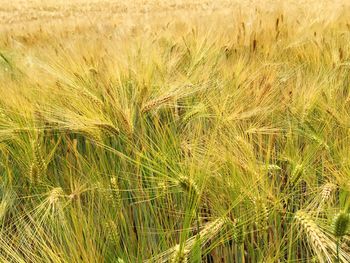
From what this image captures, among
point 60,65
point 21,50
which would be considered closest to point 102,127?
point 60,65

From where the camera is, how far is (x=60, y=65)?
1775 mm

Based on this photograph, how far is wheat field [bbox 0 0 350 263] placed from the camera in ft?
3.19

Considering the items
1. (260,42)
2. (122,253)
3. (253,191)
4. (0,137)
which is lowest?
(122,253)

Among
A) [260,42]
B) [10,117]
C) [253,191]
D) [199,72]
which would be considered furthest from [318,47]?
[10,117]

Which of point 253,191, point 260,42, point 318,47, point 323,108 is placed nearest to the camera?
point 253,191

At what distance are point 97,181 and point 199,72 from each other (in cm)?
76

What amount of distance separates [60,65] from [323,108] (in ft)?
3.52

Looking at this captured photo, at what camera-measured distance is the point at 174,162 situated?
1.05 m

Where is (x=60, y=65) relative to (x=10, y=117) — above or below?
above

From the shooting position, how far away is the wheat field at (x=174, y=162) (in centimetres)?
97

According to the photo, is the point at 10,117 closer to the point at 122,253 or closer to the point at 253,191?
the point at 122,253

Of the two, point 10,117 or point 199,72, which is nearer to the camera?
point 10,117

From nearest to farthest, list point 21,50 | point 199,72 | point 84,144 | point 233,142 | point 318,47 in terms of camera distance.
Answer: point 233,142 < point 84,144 < point 199,72 < point 318,47 < point 21,50

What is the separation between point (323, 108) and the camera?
1.37m
